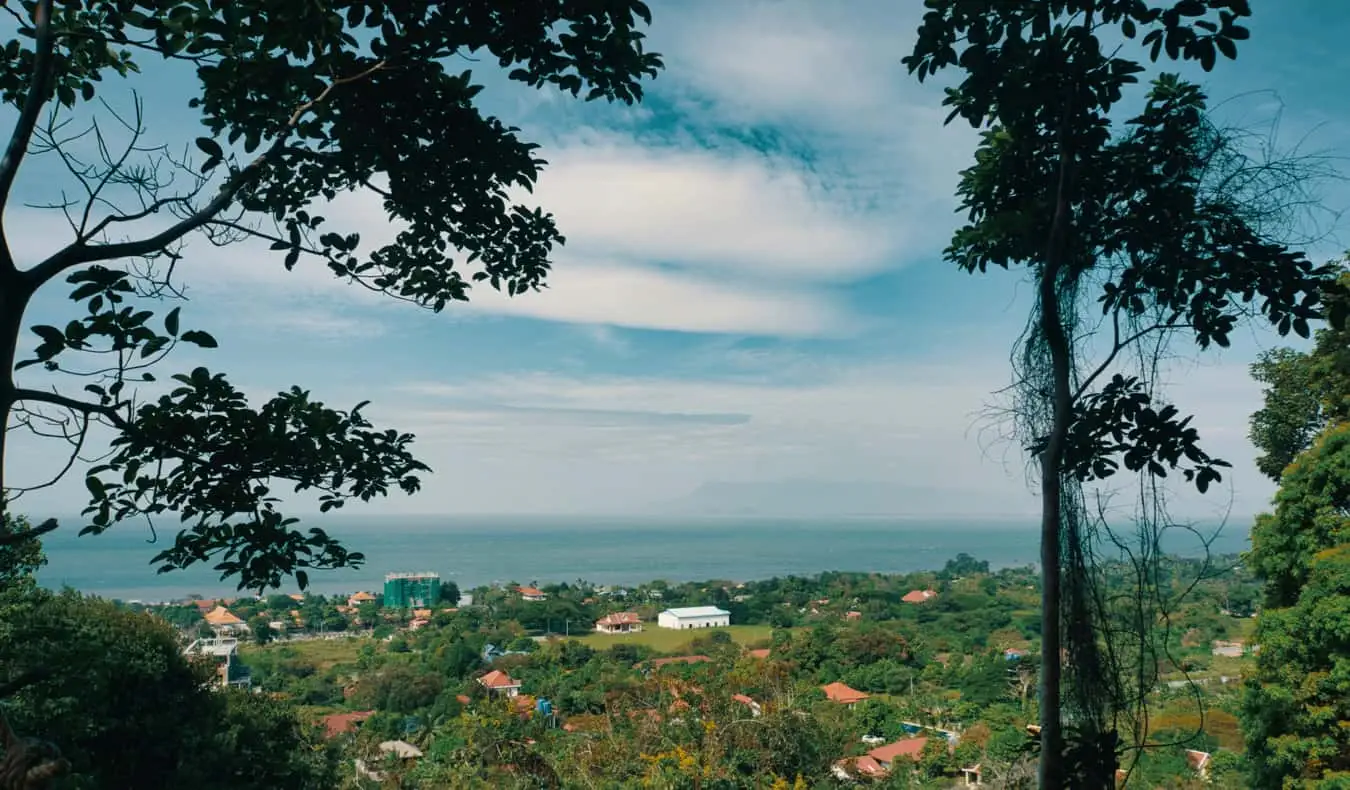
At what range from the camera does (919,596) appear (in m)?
37.5

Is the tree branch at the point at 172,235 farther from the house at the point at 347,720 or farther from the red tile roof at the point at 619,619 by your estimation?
the red tile roof at the point at 619,619

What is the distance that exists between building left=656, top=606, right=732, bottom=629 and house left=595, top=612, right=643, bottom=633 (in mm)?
1488

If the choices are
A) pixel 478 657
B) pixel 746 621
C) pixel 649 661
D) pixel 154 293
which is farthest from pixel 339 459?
pixel 746 621

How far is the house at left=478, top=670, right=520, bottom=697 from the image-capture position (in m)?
16.8

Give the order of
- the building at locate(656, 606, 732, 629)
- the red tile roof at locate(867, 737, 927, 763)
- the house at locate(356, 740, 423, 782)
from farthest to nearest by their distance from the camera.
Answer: the building at locate(656, 606, 732, 629)
the red tile roof at locate(867, 737, 927, 763)
the house at locate(356, 740, 423, 782)

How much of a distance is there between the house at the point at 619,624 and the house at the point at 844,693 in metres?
15.4

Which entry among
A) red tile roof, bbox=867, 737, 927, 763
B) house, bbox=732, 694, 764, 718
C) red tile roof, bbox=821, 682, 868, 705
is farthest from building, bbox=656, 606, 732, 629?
house, bbox=732, 694, 764, 718

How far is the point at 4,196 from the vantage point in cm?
132

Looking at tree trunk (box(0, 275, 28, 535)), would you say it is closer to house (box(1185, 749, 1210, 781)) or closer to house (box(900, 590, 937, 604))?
house (box(1185, 749, 1210, 781))

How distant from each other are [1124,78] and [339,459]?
201 centimetres

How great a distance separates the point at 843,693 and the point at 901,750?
16.9ft

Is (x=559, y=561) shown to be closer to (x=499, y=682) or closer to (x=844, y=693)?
(x=499, y=682)

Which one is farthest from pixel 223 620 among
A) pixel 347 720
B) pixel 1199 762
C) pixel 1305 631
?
pixel 1305 631

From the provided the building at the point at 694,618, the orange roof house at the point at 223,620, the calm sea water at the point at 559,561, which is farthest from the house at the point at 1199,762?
the calm sea water at the point at 559,561
